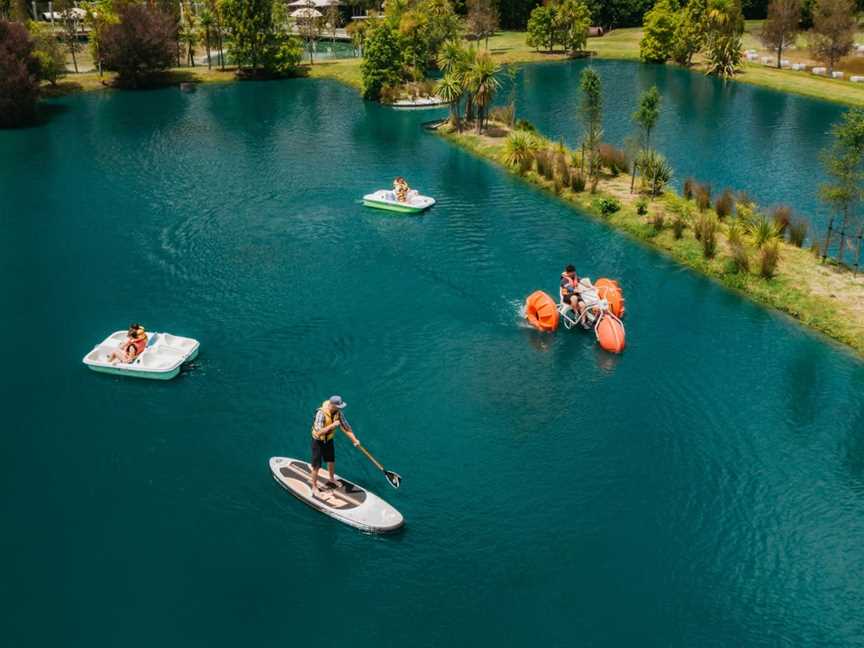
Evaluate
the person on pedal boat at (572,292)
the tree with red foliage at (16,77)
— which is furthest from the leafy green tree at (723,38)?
the tree with red foliage at (16,77)

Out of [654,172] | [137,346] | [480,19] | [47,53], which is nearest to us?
[137,346]

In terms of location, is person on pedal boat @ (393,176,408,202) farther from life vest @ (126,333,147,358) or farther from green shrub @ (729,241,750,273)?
life vest @ (126,333,147,358)

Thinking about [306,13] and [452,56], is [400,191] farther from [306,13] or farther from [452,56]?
[306,13]

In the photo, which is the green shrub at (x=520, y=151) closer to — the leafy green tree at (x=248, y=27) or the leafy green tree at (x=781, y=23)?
the leafy green tree at (x=248, y=27)

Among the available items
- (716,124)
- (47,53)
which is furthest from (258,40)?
(716,124)

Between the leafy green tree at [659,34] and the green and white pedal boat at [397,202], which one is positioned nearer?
the green and white pedal boat at [397,202]

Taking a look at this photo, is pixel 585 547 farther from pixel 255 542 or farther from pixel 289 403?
pixel 289 403
